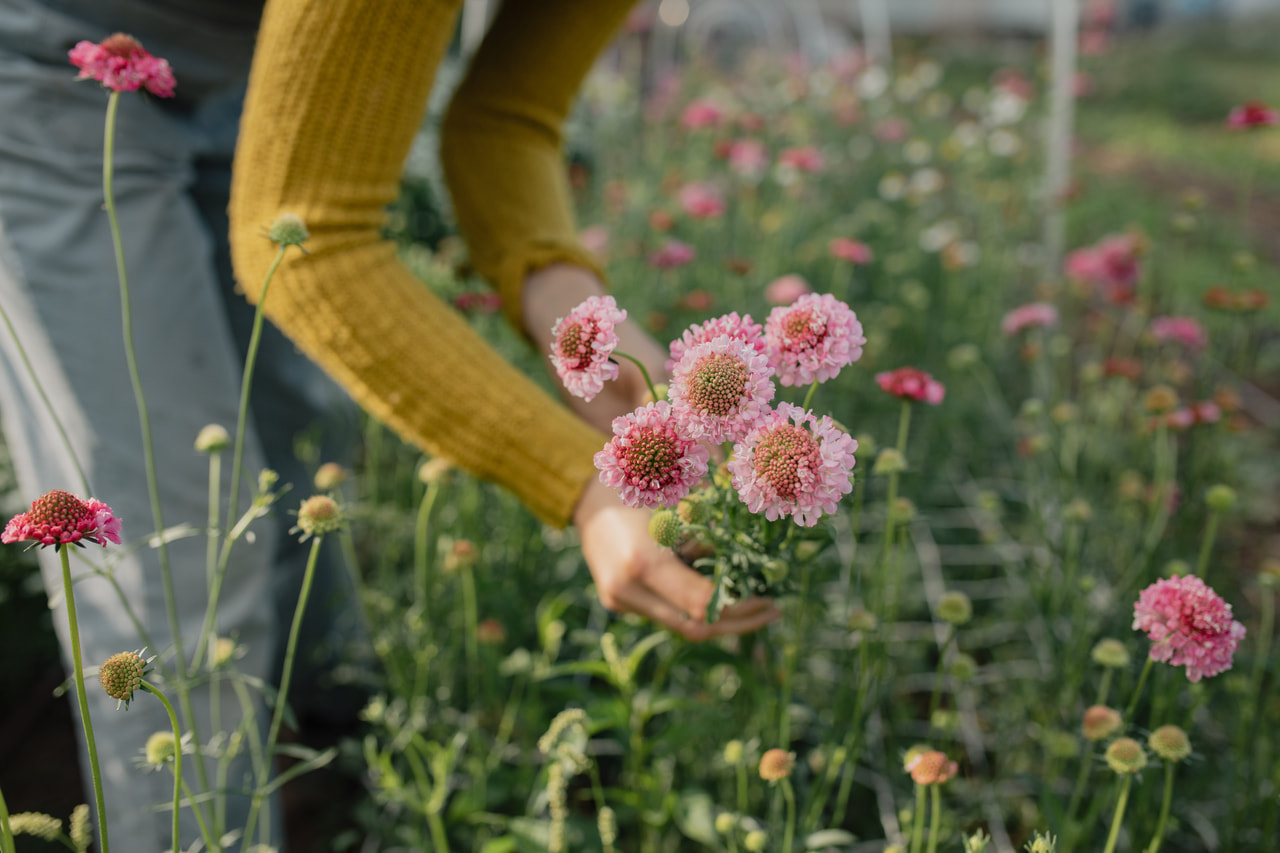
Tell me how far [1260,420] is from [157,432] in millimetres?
2111

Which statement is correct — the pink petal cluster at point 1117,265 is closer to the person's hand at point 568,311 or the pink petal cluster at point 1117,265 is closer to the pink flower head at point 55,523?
the person's hand at point 568,311

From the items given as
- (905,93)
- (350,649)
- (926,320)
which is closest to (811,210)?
(926,320)

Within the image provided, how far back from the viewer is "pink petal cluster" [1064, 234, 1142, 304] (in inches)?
59.2

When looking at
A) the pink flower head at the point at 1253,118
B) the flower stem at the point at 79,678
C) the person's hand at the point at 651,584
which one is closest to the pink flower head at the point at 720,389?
the person's hand at the point at 651,584

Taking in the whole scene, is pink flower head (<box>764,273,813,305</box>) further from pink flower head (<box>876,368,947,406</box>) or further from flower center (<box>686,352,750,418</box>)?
flower center (<box>686,352,750,418</box>)

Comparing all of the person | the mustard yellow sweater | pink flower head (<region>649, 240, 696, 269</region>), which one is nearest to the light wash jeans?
the person

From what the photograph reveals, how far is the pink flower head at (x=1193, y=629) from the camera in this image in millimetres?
578

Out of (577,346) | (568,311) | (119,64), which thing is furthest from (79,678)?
(568,311)

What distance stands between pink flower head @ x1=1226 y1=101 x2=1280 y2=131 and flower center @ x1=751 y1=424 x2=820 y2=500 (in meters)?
1.04

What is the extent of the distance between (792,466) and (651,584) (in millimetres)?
240

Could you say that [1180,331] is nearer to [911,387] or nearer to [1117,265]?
[1117,265]

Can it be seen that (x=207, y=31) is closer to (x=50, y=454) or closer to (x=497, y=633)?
(x=50, y=454)

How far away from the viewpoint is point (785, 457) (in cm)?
46

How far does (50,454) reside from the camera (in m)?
0.81
